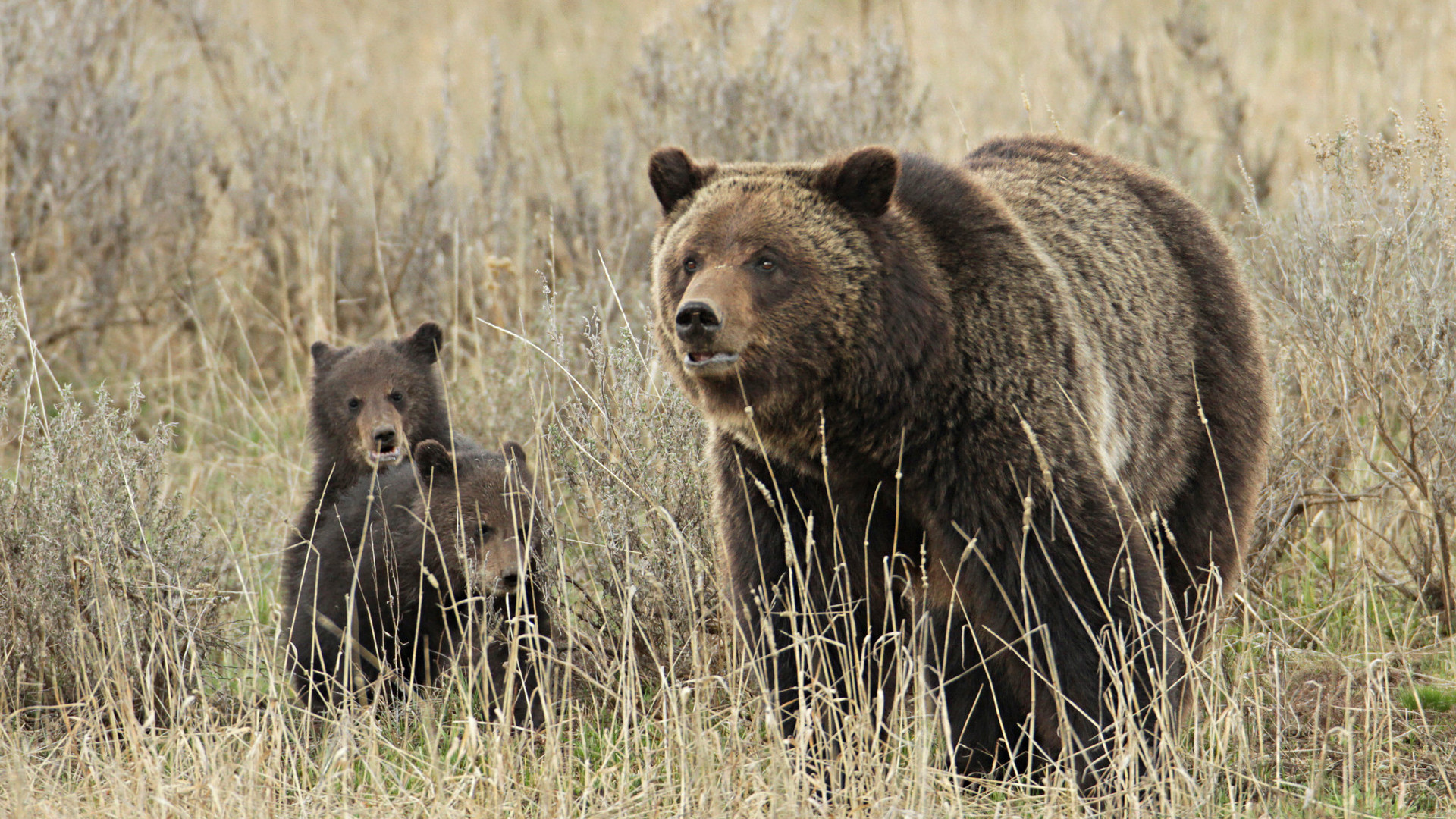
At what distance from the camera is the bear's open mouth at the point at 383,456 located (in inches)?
201

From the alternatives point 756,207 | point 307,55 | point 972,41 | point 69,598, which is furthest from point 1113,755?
point 307,55

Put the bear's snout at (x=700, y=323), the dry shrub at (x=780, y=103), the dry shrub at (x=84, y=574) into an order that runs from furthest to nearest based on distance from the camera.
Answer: the dry shrub at (x=780, y=103)
the dry shrub at (x=84, y=574)
the bear's snout at (x=700, y=323)

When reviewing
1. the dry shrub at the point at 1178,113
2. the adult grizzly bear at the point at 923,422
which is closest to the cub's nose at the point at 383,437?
the adult grizzly bear at the point at 923,422

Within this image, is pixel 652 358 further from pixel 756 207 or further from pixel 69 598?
pixel 69 598

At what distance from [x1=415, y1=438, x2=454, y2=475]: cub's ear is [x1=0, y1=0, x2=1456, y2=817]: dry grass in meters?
0.42

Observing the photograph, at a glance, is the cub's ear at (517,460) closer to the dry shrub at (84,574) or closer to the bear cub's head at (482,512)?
the bear cub's head at (482,512)

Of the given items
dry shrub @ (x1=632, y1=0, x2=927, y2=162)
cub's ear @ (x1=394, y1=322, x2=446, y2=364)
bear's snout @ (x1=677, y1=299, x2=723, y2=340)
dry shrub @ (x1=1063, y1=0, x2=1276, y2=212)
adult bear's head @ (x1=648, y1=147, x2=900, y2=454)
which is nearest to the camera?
bear's snout @ (x1=677, y1=299, x2=723, y2=340)

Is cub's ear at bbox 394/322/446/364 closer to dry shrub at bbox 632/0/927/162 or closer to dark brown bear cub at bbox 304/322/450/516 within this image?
dark brown bear cub at bbox 304/322/450/516

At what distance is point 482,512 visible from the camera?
4.81 m

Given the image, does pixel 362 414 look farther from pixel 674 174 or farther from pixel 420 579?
pixel 674 174

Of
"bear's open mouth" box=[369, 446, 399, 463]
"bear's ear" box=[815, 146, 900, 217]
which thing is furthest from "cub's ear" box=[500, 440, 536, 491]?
"bear's ear" box=[815, 146, 900, 217]

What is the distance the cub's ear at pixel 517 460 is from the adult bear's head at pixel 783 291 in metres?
0.99

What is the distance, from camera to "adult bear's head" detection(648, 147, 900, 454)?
3.82 m

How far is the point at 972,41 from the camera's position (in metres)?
13.9
